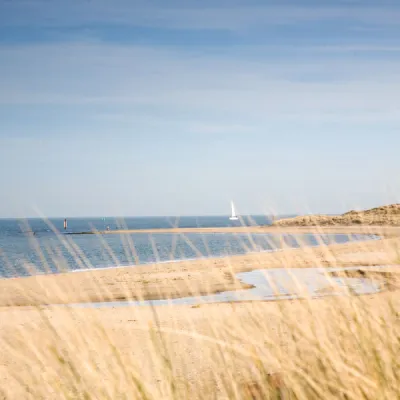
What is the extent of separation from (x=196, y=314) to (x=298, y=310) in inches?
315

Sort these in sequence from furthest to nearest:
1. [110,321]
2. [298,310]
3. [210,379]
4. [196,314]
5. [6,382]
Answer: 1. [196,314]
2. [110,321]
3. [6,382]
4. [298,310]
5. [210,379]

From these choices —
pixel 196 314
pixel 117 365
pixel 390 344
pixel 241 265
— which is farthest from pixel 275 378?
pixel 241 265

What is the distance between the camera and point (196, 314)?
34.1 ft

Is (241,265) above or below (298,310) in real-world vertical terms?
below

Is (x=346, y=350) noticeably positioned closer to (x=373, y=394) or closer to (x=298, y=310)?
(x=298, y=310)

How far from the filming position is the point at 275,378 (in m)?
2.39

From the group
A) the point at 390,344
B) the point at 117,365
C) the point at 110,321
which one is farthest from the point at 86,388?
the point at 110,321

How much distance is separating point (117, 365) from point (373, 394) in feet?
3.03

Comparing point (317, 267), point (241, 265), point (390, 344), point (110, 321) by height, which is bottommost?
point (241, 265)

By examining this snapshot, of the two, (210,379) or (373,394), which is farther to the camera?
(210,379)

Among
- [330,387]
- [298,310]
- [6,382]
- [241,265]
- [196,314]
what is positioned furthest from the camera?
[241,265]

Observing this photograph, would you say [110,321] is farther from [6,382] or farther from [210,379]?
[210,379]

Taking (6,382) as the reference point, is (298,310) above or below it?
above

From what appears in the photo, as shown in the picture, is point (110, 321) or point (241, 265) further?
point (241, 265)
